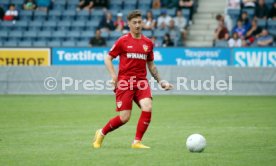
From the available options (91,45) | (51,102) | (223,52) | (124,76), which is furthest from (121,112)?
(91,45)

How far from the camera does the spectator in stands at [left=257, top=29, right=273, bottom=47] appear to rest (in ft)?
92.0

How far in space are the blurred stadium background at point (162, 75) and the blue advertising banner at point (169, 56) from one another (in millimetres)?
38

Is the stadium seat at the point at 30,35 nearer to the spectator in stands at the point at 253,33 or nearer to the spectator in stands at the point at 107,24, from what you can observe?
the spectator in stands at the point at 107,24

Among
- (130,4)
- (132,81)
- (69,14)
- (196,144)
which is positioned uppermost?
(132,81)

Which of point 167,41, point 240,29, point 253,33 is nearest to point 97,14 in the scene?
point 167,41

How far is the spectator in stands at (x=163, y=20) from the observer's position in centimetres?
3070

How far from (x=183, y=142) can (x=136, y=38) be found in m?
2.00

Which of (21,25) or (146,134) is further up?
(146,134)

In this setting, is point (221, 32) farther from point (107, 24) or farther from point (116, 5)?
point (116, 5)

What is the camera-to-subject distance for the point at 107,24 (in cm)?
3119

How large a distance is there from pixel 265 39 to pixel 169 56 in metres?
3.63

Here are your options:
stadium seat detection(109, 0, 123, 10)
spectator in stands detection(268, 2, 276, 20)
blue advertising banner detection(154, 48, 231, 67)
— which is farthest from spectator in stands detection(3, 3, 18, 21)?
spectator in stands detection(268, 2, 276, 20)

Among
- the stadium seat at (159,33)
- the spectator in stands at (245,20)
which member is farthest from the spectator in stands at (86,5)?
the spectator in stands at (245,20)

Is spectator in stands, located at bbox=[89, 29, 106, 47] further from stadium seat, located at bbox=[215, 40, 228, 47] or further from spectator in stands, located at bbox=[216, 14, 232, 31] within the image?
spectator in stands, located at bbox=[216, 14, 232, 31]
